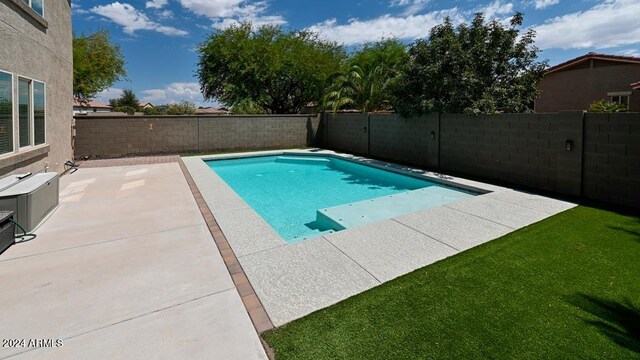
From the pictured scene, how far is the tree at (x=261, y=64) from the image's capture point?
22422 mm

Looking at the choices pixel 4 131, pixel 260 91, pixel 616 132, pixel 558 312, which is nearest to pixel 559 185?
pixel 616 132

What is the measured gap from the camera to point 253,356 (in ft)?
8.31

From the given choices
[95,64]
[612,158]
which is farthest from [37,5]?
[95,64]

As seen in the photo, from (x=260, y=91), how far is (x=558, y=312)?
919 inches

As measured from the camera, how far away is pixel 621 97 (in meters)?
18.4

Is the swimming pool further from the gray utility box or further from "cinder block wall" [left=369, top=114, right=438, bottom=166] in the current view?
the gray utility box

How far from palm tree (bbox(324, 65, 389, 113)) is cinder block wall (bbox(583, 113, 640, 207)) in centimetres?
965

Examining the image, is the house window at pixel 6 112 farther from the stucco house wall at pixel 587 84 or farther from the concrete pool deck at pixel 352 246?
the stucco house wall at pixel 587 84

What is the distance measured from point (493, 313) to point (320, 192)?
724cm

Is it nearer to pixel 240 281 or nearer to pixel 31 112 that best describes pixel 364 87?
pixel 31 112

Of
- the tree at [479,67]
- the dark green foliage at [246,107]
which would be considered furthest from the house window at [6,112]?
the dark green foliage at [246,107]

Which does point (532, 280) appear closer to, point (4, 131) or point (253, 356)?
point (253, 356)

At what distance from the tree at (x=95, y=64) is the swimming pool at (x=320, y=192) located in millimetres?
14983

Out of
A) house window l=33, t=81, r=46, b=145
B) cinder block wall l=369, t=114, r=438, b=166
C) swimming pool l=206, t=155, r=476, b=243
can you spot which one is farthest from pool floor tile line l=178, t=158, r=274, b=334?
cinder block wall l=369, t=114, r=438, b=166
